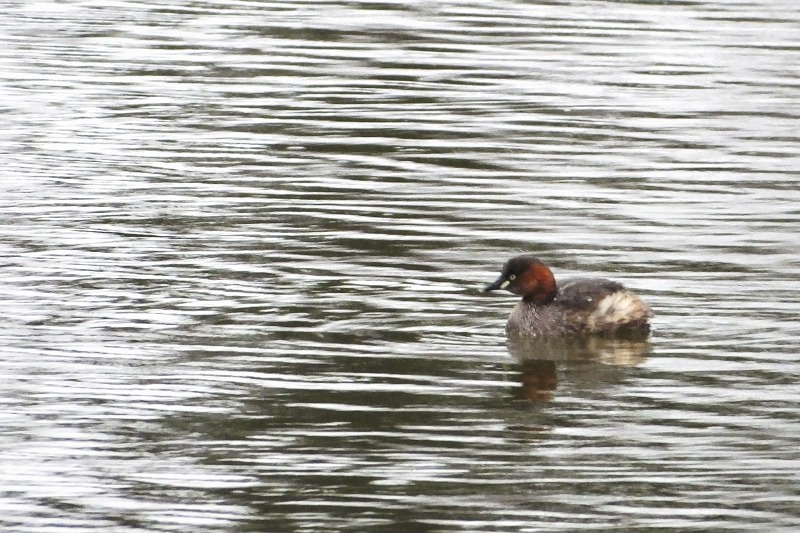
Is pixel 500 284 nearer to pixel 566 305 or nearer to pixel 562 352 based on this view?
pixel 566 305

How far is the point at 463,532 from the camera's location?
7480mm

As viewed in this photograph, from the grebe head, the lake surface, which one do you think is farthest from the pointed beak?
the lake surface

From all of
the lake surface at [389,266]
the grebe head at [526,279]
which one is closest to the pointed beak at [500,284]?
the grebe head at [526,279]

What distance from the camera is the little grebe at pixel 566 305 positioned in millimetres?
10688

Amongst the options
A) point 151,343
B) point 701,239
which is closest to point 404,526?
point 151,343

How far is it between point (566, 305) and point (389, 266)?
1618 millimetres

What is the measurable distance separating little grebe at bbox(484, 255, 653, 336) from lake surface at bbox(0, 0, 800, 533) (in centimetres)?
16

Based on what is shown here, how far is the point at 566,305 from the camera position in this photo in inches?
432

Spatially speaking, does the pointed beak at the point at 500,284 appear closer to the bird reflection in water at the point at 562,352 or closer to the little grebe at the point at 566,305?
the little grebe at the point at 566,305

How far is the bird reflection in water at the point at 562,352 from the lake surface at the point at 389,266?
0.04 meters

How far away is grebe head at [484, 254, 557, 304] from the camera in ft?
36.2

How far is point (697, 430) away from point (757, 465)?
59cm

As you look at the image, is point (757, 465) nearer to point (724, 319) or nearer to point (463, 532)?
point (463, 532)

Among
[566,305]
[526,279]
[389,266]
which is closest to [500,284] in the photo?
[526,279]
